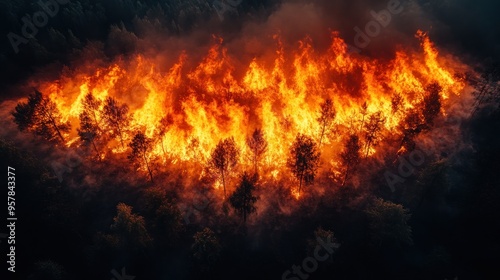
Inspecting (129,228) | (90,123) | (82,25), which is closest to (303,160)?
(129,228)

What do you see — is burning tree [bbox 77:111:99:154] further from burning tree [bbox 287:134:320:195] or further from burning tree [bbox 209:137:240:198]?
burning tree [bbox 287:134:320:195]

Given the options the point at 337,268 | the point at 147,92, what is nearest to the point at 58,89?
the point at 147,92

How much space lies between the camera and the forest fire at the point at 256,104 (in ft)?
199

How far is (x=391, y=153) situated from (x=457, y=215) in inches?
611

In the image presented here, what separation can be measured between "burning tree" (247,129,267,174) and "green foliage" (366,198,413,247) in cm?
2191

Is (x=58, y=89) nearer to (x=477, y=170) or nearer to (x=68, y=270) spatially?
(x=68, y=270)

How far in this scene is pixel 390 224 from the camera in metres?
46.6

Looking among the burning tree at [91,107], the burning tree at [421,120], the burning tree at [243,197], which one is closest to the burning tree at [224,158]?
the burning tree at [243,197]

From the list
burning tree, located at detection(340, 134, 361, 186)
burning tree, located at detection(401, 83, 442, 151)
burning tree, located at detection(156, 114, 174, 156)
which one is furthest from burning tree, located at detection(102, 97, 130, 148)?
burning tree, located at detection(401, 83, 442, 151)

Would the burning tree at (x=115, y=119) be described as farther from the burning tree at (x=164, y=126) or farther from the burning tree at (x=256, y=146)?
the burning tree at (x=256, y=146)

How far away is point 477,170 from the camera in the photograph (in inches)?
2322

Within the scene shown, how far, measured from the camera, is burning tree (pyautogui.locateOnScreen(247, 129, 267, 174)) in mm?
57647

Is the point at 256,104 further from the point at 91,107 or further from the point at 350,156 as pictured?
the point at 91,107

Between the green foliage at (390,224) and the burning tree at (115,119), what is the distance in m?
48.7
